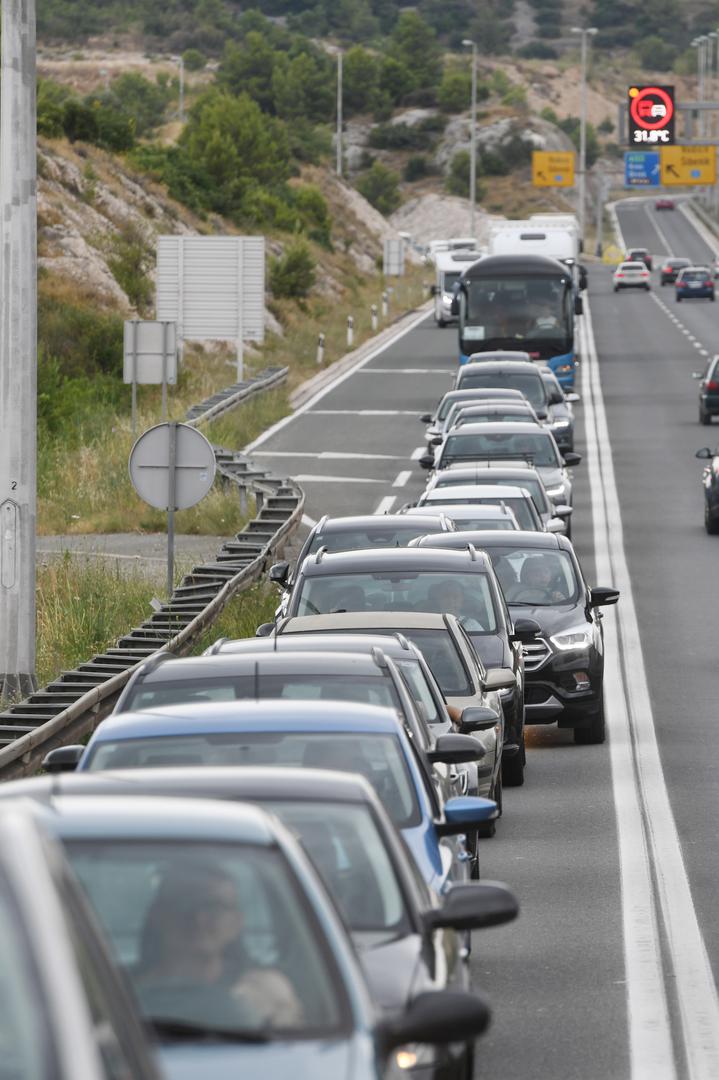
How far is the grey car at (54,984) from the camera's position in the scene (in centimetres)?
379

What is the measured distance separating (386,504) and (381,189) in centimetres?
11689

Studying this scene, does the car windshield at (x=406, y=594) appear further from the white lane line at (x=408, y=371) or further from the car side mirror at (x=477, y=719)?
the white lane line at (x=408, y=371)

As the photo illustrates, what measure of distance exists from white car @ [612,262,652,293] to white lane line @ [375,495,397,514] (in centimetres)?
6472

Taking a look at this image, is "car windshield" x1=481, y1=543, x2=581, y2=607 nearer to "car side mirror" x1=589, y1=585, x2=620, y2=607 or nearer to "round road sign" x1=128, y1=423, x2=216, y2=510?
"car side mirror" x1=589, y1=585, x2=620, y2=607

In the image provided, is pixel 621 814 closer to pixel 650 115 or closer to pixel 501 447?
pixel 501 447

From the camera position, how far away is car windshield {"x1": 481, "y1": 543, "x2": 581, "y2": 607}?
1802cm

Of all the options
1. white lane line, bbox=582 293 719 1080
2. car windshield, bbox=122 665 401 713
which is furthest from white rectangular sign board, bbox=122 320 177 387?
car windshield, bbox=122 665 401 713

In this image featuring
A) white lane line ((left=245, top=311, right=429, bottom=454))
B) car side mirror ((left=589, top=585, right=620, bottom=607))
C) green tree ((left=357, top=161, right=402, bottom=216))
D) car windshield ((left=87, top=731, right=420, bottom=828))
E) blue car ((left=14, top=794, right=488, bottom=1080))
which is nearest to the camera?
blue car ((left=14, top=794, right=488, bottom=1080))

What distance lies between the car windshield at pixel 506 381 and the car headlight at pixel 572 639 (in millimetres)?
21430

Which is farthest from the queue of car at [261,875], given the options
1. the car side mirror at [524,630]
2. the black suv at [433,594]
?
the car side mirror at [524,630]

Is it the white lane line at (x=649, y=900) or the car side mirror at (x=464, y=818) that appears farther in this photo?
the white lane line at (x=649, y=900)

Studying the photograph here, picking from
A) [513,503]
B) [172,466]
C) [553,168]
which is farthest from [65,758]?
[553,168]

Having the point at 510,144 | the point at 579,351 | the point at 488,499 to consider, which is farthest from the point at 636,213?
the point at 488,499

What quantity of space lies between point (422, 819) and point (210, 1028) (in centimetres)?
356
